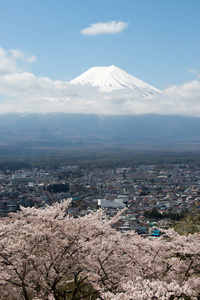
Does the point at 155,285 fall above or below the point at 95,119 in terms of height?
below

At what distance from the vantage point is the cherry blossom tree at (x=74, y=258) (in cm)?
538

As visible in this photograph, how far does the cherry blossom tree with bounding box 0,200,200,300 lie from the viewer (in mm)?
5383

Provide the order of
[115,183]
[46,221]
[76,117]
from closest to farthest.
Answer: [46,221] < [115,183] < [76,117]

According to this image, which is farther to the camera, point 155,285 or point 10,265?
point 10,265

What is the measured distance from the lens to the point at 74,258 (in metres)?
5.75

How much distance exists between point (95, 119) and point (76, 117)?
10.7 meters

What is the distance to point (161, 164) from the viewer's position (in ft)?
191

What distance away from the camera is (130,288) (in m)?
3.92

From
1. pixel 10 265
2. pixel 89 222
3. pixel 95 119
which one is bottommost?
pixel 10 265

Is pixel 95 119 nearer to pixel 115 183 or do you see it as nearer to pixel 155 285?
pixel 115 183

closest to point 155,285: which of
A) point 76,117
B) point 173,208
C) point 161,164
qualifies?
point 173,208

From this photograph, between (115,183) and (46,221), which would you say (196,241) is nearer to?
(46,221)

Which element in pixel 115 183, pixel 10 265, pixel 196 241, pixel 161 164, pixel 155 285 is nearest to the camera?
pixel 155 285

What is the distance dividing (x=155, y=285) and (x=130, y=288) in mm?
312
